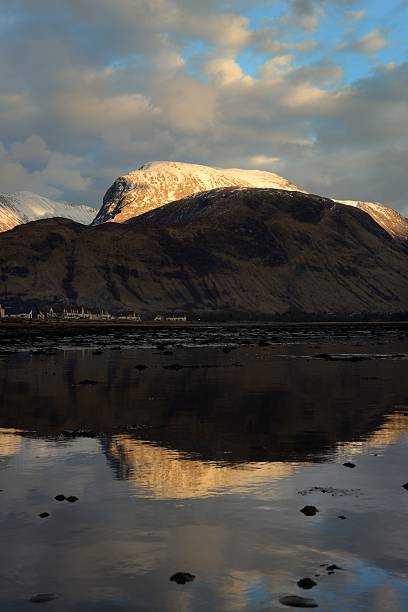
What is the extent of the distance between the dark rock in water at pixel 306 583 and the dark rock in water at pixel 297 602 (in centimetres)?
44

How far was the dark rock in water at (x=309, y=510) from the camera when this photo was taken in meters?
16.2

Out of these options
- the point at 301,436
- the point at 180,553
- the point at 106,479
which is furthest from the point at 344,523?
the point at 301,436

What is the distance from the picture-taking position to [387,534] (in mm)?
14867

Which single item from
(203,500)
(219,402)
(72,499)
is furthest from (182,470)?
(219,402)

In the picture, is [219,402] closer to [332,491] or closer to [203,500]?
[332,491]

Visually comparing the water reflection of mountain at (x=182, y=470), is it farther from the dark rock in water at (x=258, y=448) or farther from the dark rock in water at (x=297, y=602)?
the dark rock in water at (x=297, y=602)

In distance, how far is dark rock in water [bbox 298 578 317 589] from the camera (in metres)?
12.1

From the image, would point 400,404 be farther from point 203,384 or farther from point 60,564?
point 60,564

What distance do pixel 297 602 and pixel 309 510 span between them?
4915 mm

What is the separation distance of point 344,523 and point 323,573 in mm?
3025

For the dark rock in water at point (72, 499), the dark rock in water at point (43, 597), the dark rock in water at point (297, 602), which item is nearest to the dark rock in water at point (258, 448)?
the dark rock in water at point (72, 499)

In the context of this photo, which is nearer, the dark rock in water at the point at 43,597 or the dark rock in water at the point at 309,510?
the dark rock in water at the point at 43,597

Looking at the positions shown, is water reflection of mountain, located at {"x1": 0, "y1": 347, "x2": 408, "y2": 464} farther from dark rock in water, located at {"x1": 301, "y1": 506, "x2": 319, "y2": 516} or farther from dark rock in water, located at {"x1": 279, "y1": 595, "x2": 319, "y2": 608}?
dark rock in water, located at {"x1": 279, "y1": 595, "x2": 319, "y2": 608}

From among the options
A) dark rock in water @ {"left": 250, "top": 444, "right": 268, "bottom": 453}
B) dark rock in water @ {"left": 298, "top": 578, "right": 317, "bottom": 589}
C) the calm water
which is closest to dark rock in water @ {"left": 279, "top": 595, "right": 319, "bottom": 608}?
the calm water
